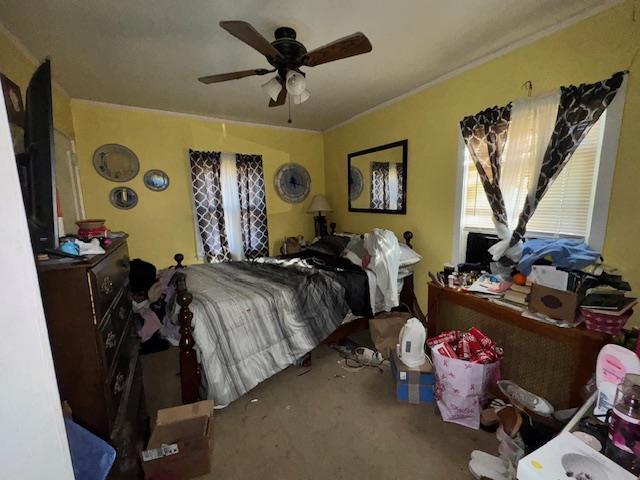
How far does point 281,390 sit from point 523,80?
2.92 metres

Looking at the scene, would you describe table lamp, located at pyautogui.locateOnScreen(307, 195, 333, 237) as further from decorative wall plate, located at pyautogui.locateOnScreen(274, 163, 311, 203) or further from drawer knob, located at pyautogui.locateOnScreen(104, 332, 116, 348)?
drawer knob, located at pyautogui.locateOnScreen(104, 332, 116, 348)

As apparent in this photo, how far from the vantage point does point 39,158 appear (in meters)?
0.85

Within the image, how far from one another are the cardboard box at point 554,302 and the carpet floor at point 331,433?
817mm

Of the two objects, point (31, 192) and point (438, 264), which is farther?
point (438, 264)

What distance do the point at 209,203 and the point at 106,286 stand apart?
2492 mm

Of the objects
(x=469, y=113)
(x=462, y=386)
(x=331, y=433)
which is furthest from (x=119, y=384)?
(x=469, y=113)

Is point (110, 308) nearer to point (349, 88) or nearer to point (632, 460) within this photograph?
point (632, 460)

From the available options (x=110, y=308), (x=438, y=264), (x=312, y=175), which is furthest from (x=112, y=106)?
(x=438, y=264)

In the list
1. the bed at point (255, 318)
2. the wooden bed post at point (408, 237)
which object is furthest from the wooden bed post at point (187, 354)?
the wooden bed post at point (408, 237)

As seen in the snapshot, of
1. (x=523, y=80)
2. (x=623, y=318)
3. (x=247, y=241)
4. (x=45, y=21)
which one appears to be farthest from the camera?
(x=247, y=241)

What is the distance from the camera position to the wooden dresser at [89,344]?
866mm

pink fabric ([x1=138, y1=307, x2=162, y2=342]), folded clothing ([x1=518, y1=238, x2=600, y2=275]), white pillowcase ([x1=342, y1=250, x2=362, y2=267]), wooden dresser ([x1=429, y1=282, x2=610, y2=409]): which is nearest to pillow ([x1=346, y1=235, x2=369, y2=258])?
white pillowcase ([x1=342, y1=250, x2=362, y2=267])

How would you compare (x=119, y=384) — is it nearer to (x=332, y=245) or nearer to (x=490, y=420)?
(x=490, y=420)

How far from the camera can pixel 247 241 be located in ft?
12.1
